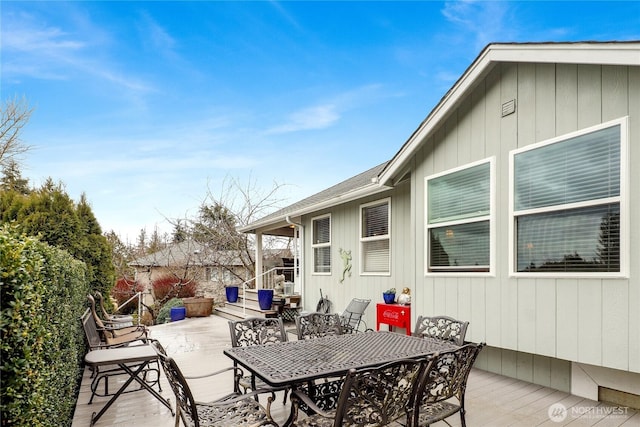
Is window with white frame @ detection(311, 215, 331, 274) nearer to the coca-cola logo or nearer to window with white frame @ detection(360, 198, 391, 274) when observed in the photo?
window with white frame @ detection(360, 198, 391, 274)

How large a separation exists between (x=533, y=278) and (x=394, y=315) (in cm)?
260

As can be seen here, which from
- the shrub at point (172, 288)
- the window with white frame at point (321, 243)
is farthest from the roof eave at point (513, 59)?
the shrub at point (172, 288)

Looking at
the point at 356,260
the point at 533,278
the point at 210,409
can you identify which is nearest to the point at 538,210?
the point at 533,278

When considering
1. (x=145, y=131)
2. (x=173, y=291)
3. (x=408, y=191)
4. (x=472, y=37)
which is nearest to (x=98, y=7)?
(x=145, y=131)

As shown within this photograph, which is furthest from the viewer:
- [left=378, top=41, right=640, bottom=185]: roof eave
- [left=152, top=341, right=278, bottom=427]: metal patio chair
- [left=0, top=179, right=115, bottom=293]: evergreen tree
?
[left=0, top=179, right=115, bottom=293]: evergreen tree

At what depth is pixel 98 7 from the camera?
647 centimetres

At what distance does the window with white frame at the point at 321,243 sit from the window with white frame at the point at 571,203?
4.97 metres

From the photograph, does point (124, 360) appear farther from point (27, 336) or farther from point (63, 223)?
point (63, 223)

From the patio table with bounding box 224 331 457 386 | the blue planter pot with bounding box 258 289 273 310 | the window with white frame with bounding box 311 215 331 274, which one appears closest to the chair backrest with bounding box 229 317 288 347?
the patio table with bounding box 224 331 457 386

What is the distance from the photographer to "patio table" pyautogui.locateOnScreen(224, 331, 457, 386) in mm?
2539

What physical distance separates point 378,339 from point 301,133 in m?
11.6

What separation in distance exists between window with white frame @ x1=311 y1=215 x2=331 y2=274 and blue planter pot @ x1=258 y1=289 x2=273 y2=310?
1378 millimetres

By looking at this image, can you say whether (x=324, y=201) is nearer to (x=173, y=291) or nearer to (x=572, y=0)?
(x=572, y=0)

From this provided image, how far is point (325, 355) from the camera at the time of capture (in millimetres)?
3045
